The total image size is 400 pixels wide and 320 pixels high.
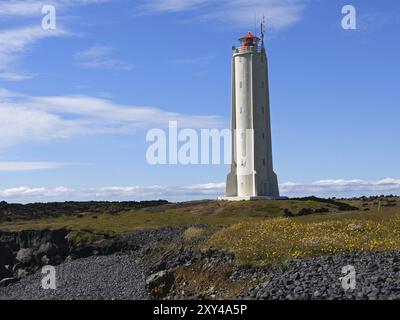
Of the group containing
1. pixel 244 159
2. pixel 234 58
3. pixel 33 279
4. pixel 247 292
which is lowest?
pixel 33 279

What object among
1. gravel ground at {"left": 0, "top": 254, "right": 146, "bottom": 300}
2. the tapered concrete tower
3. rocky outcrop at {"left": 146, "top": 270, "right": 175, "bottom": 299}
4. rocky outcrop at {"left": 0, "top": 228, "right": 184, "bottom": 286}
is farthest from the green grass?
rocky outcrop at {"left": 146, "top": 270, "right": 175, "bottom": 299}

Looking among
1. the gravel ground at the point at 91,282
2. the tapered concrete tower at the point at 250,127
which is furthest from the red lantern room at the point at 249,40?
the gravel ground at the point at 91,282

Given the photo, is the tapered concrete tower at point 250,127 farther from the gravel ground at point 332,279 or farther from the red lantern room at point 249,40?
the gravel ground at point 332,279

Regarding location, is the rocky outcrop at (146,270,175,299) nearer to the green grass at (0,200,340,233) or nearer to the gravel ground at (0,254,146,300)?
the gravel ground at (0,254,146,300)

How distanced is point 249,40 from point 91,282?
140 feet

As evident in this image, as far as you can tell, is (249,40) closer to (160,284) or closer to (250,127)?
(250,127)

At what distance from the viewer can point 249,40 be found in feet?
233

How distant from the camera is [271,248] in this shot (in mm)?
29234

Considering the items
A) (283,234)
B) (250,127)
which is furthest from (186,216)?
(283,234)

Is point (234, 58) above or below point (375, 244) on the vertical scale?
above

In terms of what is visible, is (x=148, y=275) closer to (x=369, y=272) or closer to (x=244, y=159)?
(x=369, y=272)
